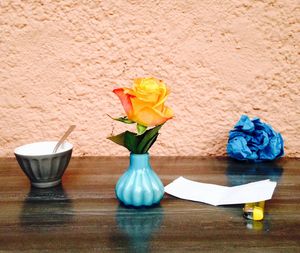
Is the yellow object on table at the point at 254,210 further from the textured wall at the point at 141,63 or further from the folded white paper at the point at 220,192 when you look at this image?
the textured wall at the point at 141,63

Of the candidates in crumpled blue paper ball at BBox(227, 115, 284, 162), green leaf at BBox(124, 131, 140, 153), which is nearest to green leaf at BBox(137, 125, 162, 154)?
green leaf at BBox(124, 131, 140, 153)

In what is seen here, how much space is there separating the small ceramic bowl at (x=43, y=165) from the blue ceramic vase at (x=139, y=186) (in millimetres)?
155

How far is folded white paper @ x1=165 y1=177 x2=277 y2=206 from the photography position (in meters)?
0.57

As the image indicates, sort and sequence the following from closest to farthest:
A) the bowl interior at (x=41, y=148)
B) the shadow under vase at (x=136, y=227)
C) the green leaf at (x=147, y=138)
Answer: the shadow under vase at (x=136, y=227), the green leaf at (x=147, y=138), the bowl interior at (x=41, y=148)

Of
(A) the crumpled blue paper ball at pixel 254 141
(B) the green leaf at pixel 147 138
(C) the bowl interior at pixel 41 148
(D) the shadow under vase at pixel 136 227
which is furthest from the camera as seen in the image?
(A) the crumpled blue paper ball at pixel 254 141

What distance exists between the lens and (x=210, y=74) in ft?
3.00

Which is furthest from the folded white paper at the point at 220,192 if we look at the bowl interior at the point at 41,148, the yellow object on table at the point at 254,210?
the bowl interior at the point at 41,148

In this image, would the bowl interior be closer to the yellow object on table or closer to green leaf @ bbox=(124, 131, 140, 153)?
green leaf @ bbox=(124, 131, 140, 153)

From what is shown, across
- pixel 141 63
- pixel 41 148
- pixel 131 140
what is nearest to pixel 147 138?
pixel 131 140

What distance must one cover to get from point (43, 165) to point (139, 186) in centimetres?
21

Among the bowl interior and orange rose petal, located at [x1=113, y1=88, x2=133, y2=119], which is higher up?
orange rose petal, located at [x1=113, y1=88, x2=133, y2=119]

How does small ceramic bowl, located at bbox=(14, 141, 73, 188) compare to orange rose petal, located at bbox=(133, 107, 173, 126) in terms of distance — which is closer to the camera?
orange rose petal, located at bbox=(133, 107, 173, 126)

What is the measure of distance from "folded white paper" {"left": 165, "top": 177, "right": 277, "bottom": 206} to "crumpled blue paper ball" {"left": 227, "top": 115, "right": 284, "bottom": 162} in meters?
0.21

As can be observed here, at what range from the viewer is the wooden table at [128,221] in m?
0.44
